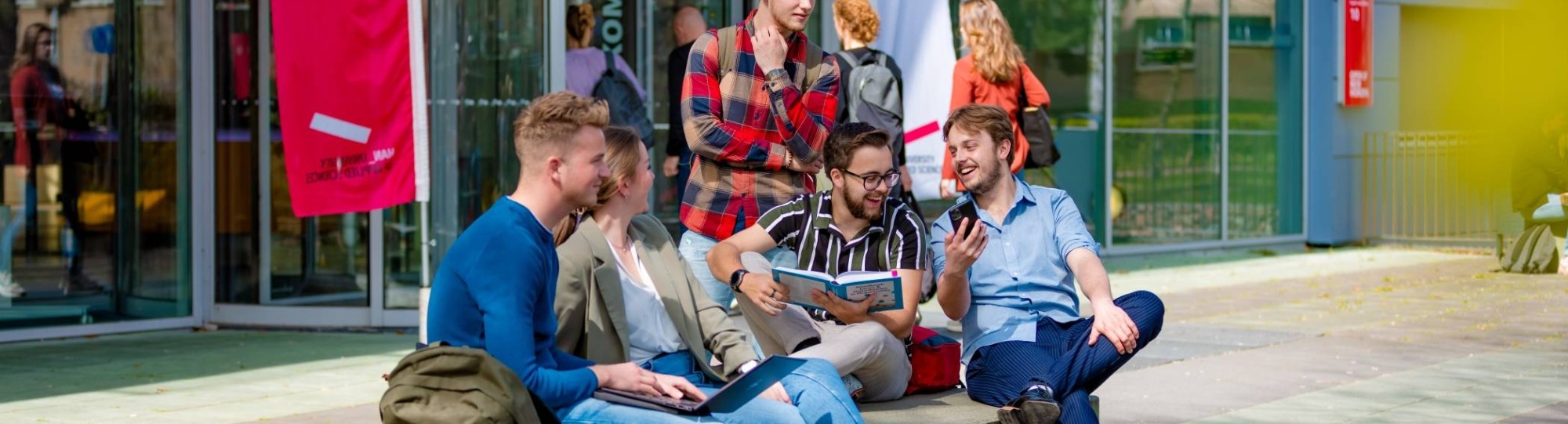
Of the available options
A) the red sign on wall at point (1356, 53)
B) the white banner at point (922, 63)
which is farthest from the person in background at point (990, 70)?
the red sign on wall at point (1356, 53)

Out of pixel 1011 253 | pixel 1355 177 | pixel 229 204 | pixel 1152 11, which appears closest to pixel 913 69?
pixel 229 204

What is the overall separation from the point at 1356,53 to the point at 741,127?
1243 centimetres

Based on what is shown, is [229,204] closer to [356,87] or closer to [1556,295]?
[356,87]

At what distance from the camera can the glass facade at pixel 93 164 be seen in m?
8.73

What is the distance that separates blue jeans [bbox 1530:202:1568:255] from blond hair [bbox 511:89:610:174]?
11354mm

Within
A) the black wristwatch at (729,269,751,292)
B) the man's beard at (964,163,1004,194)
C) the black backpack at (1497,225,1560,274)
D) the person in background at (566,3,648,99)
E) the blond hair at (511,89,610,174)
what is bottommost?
the black backpack at (1497,225,1560,274)

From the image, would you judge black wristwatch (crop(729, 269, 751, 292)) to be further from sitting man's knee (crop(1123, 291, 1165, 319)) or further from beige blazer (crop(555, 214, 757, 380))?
sitting man's knee (crop(1123, 291, 1165, 319))

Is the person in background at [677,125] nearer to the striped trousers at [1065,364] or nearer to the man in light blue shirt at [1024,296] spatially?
the man in light blue shirt at [1024,296]

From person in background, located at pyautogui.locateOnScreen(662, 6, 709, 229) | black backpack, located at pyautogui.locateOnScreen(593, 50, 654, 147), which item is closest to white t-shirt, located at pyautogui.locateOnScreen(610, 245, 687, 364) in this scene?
person in background, located at pyautogui.locateOnScreen(662, 6, 709, 229)

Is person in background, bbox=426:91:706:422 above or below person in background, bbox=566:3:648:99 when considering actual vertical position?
below

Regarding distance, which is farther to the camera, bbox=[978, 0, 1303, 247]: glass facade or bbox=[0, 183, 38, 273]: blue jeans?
bbox=[978, 0, 1303, 247]: glass facade

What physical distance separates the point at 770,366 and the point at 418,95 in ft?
9.83

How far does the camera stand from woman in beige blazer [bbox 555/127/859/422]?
Answer: 3.99 metres

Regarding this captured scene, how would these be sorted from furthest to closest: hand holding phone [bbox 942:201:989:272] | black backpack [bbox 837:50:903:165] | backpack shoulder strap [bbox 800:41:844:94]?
black backpack [bbox 837:50:903:165] → backpack shoulder strap [bbox 800:41:844:94] → hand holding phone [bbox 942:201:989:272]
